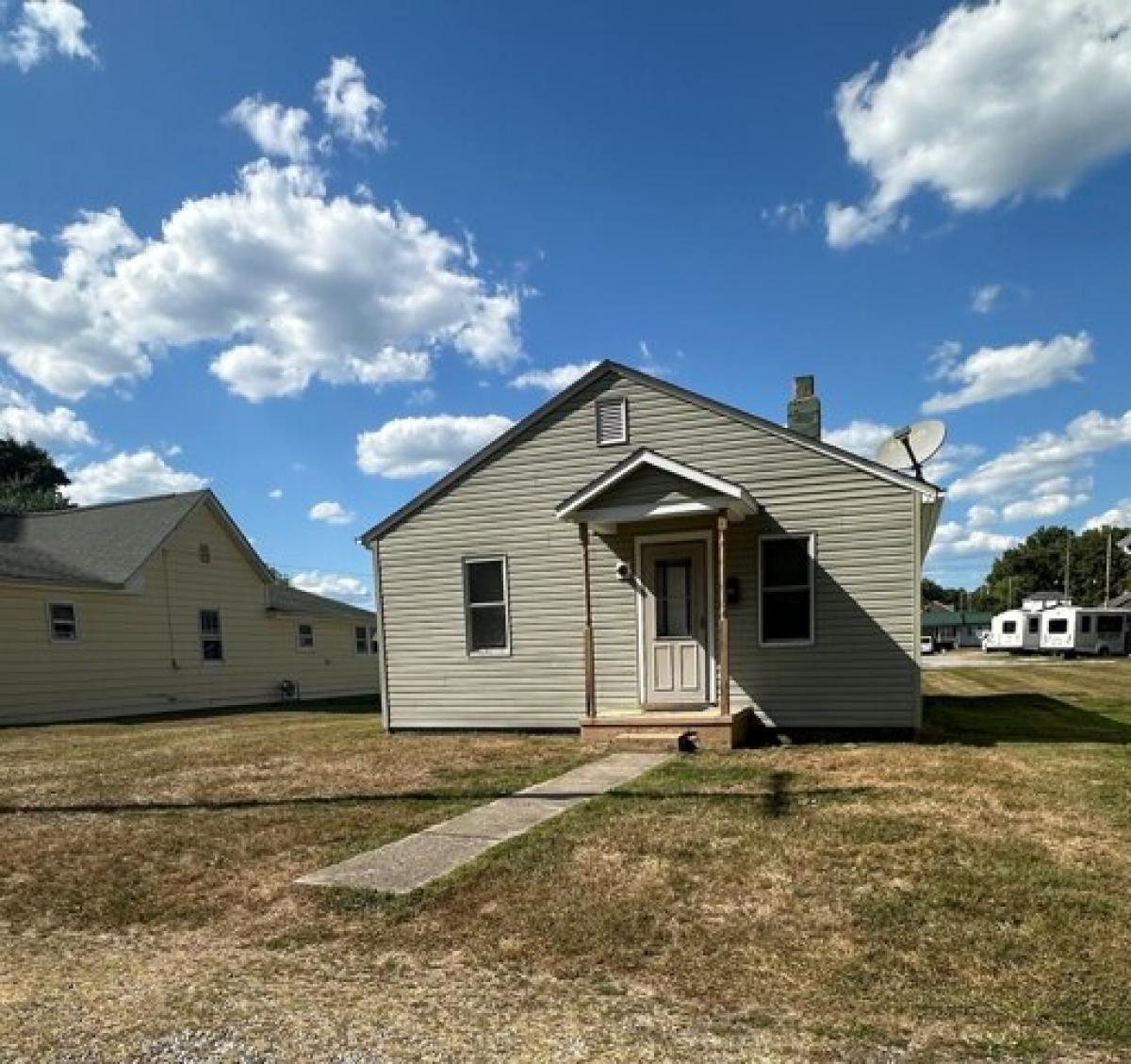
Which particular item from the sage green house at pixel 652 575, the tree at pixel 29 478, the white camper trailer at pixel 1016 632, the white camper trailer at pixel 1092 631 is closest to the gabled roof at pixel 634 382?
the sage green house at pixel 652 575

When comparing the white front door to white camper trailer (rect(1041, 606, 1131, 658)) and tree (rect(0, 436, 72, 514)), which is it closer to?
white camper trailer (rect(1041, 606, 1131, 658))

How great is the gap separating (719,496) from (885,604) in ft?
7.77

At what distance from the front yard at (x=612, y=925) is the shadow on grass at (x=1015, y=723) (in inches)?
80.0

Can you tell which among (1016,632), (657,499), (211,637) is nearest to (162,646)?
(211,637)

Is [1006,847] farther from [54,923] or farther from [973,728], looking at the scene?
[973,728]

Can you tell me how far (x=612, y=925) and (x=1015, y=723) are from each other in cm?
968

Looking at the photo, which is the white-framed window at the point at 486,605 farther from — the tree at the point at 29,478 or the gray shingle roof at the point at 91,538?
the tree at the point at 29,478

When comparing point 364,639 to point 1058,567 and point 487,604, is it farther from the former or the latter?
point 1058,567

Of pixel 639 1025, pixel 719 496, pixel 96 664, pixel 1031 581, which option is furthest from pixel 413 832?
pixel 1031 581

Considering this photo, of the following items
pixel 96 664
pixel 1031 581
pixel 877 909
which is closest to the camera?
pixel 877 909

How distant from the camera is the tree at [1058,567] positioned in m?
76.1

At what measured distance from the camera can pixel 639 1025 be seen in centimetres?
288

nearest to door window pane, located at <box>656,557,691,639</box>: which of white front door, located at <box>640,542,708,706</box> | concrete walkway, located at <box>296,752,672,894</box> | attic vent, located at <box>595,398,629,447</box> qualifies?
white front door, located at <box>640,542,708,706</box>

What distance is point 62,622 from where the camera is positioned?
55.0ft
